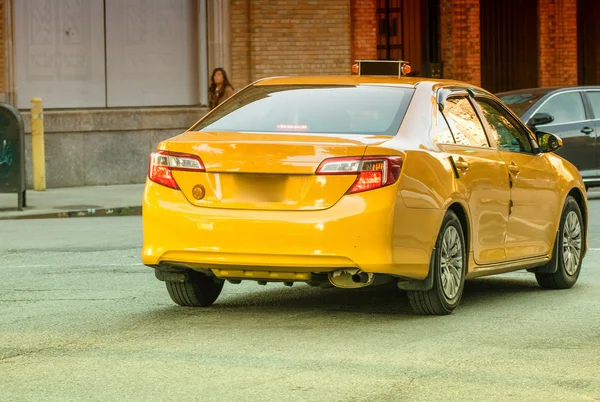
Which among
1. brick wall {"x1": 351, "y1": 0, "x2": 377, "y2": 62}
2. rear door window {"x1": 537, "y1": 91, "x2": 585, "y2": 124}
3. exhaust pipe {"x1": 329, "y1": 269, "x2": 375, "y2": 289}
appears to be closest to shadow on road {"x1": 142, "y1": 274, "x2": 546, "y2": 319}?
exhaust pipe {"x1": 329, "y1": 269, "x2": 375, "y2": 289}

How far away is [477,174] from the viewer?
30.2 feet

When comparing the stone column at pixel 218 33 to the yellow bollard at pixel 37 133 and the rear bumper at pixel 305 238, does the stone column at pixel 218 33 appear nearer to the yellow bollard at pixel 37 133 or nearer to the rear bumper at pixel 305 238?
the yellow bollard at pixel 37 133

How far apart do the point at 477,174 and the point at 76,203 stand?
1089cm

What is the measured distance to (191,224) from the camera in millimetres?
8344

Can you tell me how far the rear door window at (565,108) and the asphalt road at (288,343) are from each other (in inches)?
336

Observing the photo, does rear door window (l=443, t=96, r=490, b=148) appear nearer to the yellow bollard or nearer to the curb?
the curb

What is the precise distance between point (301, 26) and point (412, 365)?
1772cm

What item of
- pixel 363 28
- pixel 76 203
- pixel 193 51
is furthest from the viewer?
pixel 363 28

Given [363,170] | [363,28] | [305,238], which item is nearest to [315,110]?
[363,170]

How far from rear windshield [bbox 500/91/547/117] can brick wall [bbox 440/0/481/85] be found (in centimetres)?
601

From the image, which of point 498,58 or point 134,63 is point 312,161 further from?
point 498,58

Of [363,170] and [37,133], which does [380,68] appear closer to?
[363,170]

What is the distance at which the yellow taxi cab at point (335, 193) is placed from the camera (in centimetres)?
813

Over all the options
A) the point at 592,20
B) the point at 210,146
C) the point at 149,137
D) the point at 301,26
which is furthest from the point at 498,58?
the point at 210,146
